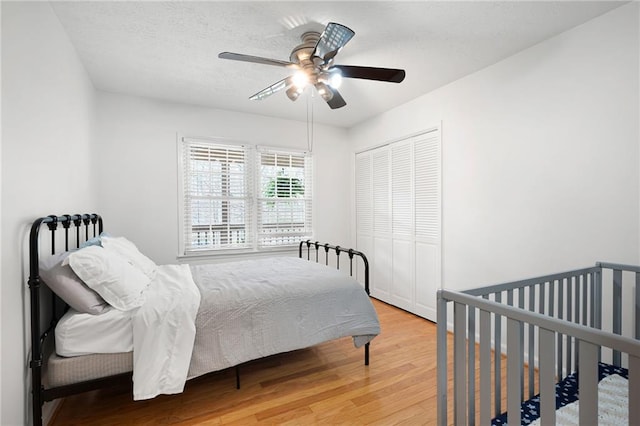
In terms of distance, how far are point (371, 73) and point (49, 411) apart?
291 cm

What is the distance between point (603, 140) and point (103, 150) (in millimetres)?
4434

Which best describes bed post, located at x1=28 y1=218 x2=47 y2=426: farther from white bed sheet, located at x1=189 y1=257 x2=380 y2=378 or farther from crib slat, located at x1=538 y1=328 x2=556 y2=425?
crib slat, located at x1=538 y1=328 x2=556 y2=425

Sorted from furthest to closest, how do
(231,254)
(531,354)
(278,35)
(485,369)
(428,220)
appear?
(231,254)
(428,220)
(278,35)
(531,354)
(485,369)

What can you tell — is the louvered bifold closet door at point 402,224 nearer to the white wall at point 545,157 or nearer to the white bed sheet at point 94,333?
the white wall at point 545,157

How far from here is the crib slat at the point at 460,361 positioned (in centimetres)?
124

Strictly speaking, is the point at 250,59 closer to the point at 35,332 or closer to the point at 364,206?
the point at 35,332

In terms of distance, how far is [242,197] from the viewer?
3936 millimetres

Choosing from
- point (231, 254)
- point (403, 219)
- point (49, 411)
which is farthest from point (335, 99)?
point (49, 411)

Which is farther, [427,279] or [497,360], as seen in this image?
[427,279]

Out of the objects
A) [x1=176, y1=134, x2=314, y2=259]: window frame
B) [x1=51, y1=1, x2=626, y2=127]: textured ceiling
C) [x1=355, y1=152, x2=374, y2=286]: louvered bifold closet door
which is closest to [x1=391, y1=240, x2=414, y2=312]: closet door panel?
[x1=355, y1=152, x2=374, y2=286]: louvered bifold closet door

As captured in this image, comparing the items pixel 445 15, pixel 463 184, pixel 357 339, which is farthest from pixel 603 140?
pixel 357 339

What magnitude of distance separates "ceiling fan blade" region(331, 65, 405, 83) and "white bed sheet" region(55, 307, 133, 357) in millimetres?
2039

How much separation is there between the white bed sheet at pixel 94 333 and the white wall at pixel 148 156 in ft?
6.19

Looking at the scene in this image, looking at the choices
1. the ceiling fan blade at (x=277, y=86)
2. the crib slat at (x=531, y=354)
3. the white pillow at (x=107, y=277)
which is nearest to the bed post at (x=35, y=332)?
the white pillow at (x=107, y=277)
